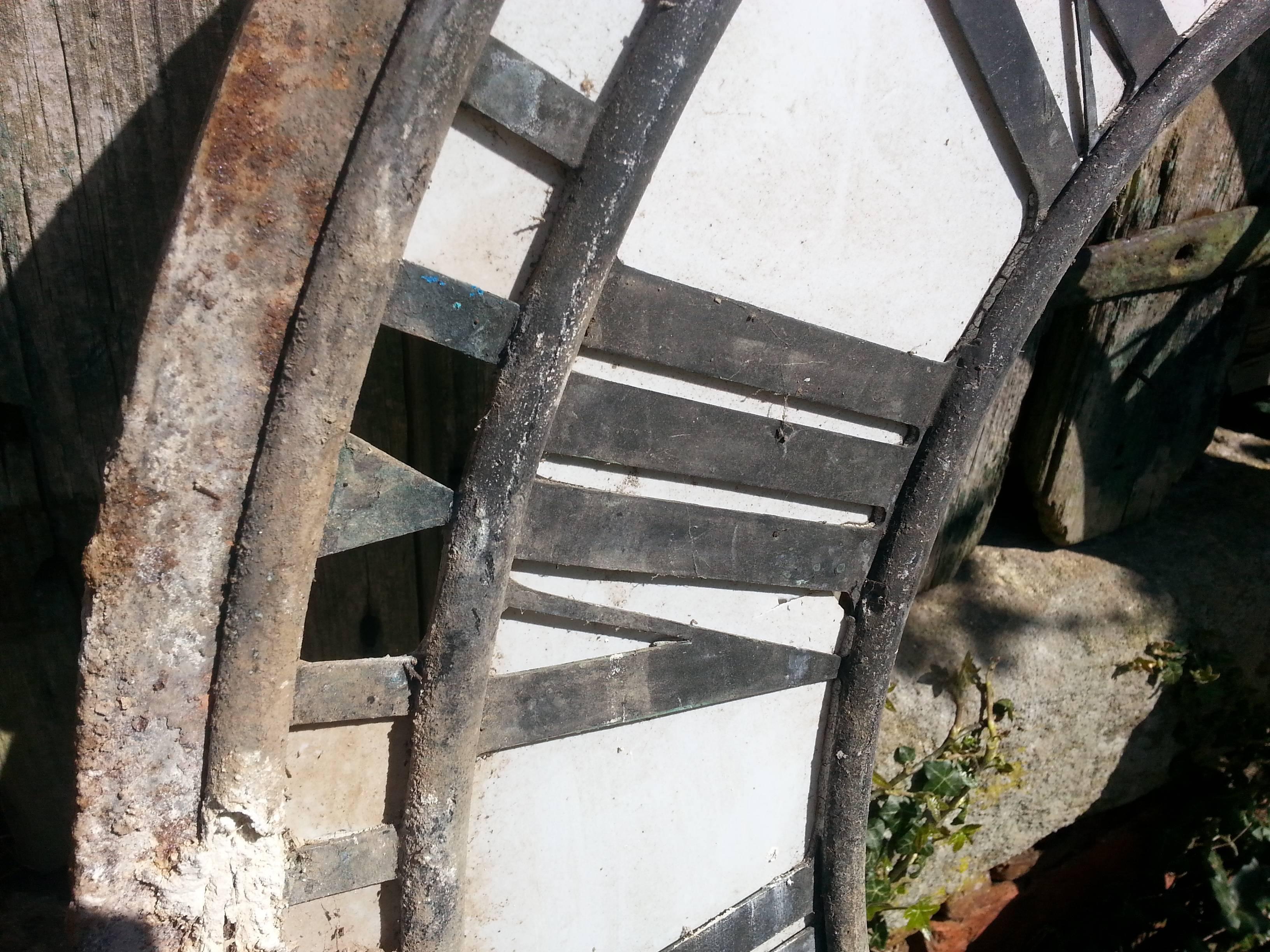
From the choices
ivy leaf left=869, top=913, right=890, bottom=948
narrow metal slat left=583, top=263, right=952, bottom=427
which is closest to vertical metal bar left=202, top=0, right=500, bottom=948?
narrow metal slat left=583, top=263, right=952, bottom=427

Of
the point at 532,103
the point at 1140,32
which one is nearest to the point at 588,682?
the point at 532,103

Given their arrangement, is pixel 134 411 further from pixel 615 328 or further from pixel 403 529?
pixel 615 328

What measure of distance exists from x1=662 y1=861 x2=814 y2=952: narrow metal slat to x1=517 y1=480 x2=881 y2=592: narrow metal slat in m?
0.47

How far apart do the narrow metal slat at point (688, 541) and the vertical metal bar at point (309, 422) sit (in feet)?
0.80

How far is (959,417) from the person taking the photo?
4.05ft

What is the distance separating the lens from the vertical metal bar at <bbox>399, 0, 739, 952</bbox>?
0.88 metres

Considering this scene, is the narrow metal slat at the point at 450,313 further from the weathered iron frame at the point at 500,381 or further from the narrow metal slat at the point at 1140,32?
the narrow metal slat at the point at 1140,32

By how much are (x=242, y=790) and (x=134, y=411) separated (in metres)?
0.37

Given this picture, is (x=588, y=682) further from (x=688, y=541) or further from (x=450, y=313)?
(x=450, y=313)

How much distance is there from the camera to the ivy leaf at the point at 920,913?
203 cm

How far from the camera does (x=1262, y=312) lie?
7.45 feet

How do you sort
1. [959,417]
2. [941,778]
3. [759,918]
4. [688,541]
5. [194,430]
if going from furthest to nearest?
[941,778] → [759,918] → [959,417] → [688,541] → [194,430]

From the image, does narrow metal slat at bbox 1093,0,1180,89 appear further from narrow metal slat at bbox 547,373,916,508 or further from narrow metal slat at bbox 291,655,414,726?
narrow metal slat at bbox 291,655,414,726

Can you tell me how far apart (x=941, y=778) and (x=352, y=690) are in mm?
1348
